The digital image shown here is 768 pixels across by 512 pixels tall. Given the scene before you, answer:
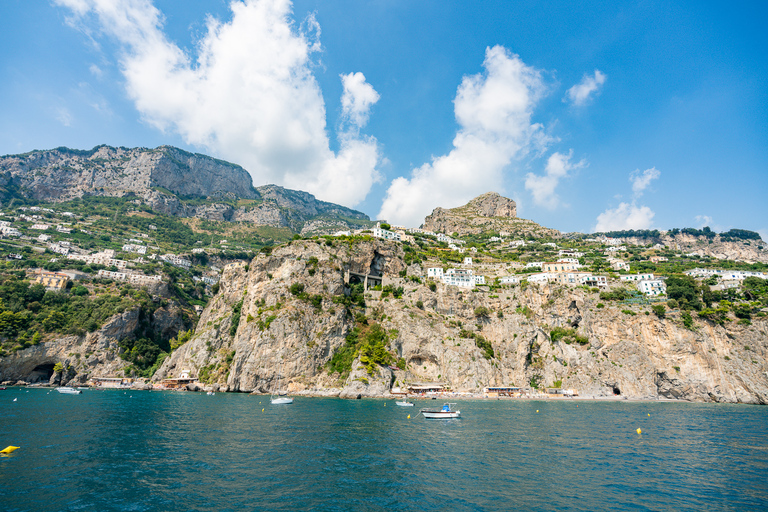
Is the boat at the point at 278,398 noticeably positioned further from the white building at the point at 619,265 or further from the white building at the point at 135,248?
the white building at the point at 135,248

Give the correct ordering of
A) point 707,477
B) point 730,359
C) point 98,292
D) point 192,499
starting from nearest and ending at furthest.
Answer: point 192,499
point 707,477
point 730,359
point 98,292

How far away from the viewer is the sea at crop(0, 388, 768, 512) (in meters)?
14.5

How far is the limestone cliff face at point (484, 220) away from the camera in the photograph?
14350 centimetres

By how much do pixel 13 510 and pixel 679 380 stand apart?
83.1m

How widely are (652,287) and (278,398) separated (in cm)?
7807

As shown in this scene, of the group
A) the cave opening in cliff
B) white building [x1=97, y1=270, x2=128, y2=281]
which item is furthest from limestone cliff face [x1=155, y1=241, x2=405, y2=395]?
white building [x1=97, y1=270, x2=128, y2=281]

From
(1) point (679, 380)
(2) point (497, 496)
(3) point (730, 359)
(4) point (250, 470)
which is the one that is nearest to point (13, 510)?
(4) point (250, 470)

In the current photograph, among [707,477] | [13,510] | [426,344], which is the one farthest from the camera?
[426,344]

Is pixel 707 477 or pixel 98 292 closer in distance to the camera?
pixel 707 477

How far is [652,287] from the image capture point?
79.7m

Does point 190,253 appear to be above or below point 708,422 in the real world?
above

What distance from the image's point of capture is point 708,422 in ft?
125

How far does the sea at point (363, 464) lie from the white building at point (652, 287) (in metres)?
48.6

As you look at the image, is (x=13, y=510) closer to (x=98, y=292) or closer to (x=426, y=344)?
(x=426, y=344)
